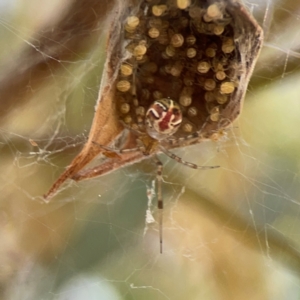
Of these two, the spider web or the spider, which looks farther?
the spider web

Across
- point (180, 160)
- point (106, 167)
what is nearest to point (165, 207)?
point (180, 160)

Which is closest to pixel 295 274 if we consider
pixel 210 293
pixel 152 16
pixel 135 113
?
pixel 210 293

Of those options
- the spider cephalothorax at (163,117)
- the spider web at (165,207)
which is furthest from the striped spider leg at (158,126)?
the spider web at (165,207)

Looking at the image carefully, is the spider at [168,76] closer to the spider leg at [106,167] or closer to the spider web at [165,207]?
the spider leg at [106,167]

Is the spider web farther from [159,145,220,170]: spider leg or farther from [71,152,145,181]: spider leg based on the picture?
[71,152,145,181]: spider leg

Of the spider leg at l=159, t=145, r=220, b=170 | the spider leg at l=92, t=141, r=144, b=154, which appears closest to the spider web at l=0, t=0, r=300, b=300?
the spider leg at l=159, t=145, r=220, b=170

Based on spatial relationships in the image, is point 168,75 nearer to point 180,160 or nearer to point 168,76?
point 168,76
